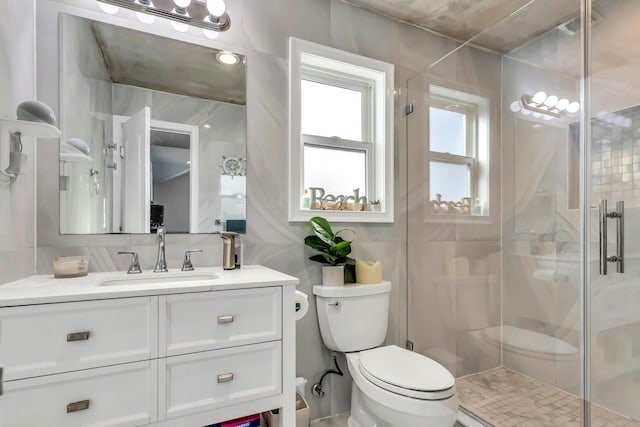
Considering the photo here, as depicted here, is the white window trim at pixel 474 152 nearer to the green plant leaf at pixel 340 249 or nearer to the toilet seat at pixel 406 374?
the green plant leaf at pixel 340 249

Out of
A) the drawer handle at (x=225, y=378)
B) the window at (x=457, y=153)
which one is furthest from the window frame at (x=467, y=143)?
the drawer handle at (x=225, y=378)

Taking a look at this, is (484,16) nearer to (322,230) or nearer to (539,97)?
(539,97)

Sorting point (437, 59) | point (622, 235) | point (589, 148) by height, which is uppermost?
point (437, 59)

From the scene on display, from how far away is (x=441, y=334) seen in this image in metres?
2.09

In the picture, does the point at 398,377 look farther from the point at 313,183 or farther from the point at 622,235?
the point at 622,235

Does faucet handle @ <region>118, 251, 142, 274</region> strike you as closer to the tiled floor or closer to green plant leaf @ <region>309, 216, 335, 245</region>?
green plant leaf @ <region>309, 216, 335, 245</region>

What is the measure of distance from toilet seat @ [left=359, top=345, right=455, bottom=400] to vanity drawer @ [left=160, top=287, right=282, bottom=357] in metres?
0.53

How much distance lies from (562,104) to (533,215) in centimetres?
65

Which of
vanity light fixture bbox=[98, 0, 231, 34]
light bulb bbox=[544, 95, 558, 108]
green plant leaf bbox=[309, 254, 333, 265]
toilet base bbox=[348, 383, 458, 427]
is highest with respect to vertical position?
vanity light fixture bbox=[98, 0, 231, 34]

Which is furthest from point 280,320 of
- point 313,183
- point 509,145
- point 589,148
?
point 509,145

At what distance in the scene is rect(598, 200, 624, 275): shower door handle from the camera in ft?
5.34

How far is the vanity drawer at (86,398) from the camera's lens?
0.86 m

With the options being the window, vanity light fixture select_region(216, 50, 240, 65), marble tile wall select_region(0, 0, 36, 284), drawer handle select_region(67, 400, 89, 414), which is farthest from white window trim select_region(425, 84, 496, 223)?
marble tile wall select_region(0, 0, 36, 284)

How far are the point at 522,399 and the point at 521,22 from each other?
2.20 m
